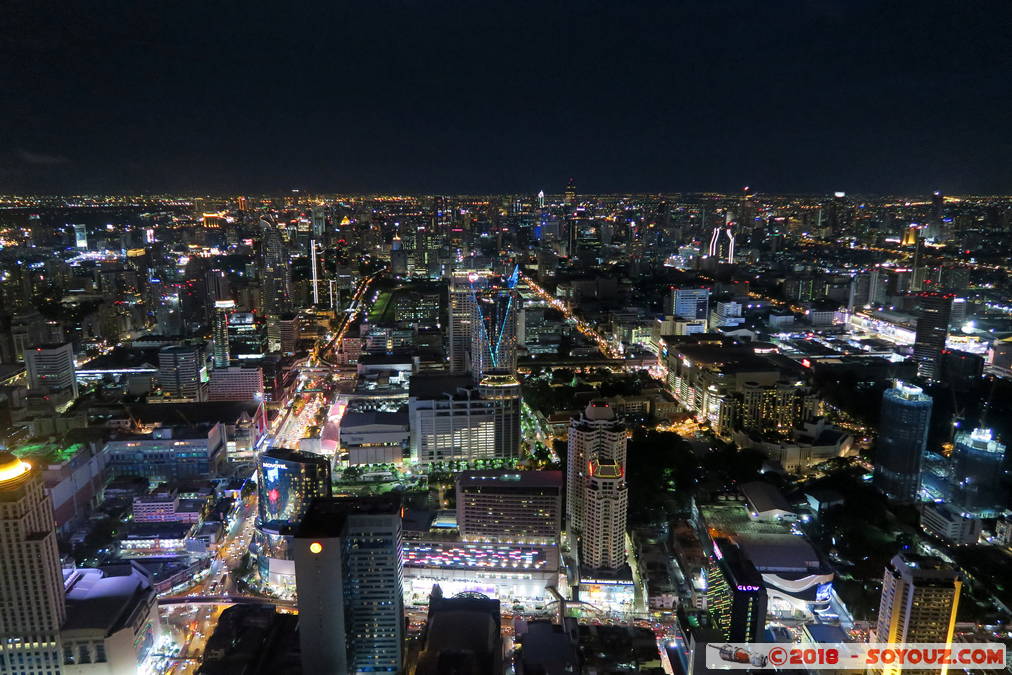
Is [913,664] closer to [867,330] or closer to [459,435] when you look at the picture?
[459,435]

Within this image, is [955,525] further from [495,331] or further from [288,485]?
[288,485]

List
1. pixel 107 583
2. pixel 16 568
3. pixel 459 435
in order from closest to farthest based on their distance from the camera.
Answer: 1. pixel 16 568
2. pixel 107 583
3. pixel 459 435

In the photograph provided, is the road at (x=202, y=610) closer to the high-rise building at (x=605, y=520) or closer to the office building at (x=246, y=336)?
the high-rise building at (x=605, y=520)

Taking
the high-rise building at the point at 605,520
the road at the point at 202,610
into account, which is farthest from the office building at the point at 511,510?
the road at the point at 202,610

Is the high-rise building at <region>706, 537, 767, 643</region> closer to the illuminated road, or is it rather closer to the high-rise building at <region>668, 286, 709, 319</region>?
the illuminated road

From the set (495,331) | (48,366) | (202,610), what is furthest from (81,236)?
(202,610)

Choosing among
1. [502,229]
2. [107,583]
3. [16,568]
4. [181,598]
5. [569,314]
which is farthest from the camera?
[502,229]

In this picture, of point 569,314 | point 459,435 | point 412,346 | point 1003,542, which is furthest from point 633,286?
point 1003,542
